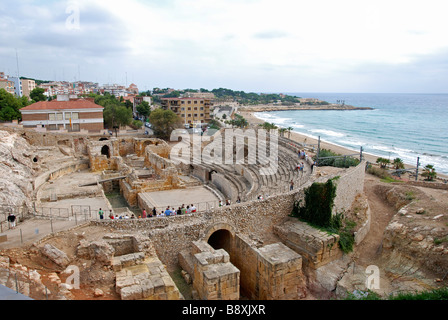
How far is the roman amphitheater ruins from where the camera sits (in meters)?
10.5

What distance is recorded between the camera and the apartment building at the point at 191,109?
69688mm

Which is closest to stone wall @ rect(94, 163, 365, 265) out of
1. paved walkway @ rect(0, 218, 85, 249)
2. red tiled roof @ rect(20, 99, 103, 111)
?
paved walkway @ rect(0, 218, 85, 249)

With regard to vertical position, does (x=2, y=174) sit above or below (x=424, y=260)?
above

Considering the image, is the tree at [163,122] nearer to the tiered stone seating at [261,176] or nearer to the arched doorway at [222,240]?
the tiered stone seating at [261,176]

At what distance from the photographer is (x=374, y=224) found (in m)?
19.5

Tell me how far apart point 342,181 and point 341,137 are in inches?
2209

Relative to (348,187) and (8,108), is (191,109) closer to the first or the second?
(8,108)

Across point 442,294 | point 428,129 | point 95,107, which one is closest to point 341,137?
point 428,129

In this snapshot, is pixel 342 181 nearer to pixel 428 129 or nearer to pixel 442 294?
pixel 442 294

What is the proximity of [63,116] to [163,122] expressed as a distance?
13785mm

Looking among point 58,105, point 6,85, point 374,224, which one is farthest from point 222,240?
point 6,85

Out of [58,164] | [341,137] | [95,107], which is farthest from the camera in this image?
[341,137]

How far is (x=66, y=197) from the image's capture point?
22.2m

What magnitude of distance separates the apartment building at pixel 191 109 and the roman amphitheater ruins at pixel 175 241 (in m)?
43.3
